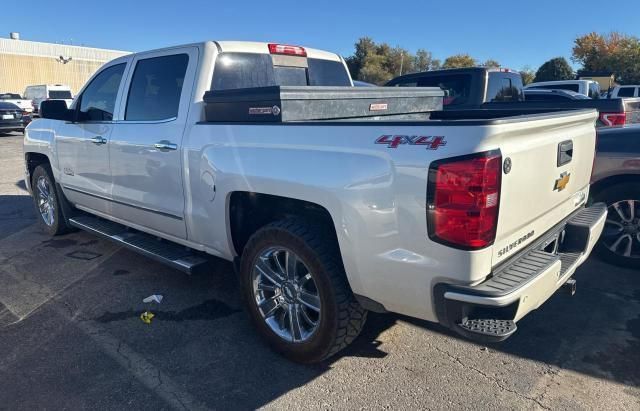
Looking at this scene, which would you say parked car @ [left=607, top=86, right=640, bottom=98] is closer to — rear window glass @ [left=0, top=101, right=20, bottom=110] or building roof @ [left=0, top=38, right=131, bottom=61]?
rear window glass @ [left=0, top=101, right=20, bottom=110]

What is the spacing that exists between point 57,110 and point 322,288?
3595 mm

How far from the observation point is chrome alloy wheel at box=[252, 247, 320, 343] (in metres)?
2.99

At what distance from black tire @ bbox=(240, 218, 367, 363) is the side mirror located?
287cm

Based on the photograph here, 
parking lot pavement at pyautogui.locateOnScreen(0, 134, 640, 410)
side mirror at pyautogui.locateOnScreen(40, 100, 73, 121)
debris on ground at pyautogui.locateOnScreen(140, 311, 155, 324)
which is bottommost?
parking lot pavement at pyautogui.locateOnScreen(0, 134, 640, 410)

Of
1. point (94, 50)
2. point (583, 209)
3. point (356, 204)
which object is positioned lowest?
point (583, 209)

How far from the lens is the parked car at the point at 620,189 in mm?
4309

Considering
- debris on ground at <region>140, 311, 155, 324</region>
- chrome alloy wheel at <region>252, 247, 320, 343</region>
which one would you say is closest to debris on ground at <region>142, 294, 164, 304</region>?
debris on ground at <region>140, 311, 155, 324</region>

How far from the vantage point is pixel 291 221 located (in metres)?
2.96

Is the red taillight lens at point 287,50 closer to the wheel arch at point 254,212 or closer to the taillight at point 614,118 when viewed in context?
the wheel arch at point 254,212

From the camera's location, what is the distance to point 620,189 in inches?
173

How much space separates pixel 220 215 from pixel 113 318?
127 centimetres

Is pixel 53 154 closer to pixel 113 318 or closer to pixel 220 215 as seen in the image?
pixel 113 318

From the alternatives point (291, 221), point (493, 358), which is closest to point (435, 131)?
point (291, 221)

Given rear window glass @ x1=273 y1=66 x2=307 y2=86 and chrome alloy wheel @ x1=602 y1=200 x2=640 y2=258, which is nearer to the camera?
rear window glass @ x1=273 y1=66 x2=307 y2=86
